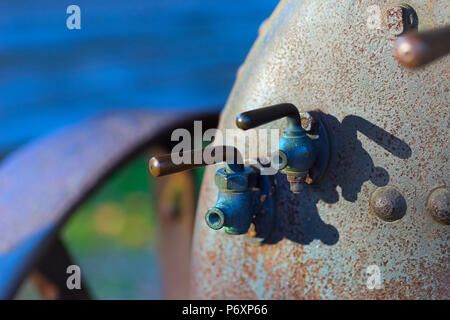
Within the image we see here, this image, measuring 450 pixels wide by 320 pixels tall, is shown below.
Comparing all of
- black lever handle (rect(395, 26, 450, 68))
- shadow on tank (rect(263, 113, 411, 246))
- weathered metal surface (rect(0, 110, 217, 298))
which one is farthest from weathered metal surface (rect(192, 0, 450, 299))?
weathered metal surface (rect(0, 110, 217, 298))

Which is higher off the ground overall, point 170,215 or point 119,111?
point 119,111

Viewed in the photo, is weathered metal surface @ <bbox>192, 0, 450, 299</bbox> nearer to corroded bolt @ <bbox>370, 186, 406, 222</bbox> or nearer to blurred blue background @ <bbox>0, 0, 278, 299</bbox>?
corroded bolt @ <bbox>370, 186, 406, 222</bbox>

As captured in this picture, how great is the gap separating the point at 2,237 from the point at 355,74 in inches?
A: 29.1

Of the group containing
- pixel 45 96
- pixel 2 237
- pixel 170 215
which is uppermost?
pixel 45 96

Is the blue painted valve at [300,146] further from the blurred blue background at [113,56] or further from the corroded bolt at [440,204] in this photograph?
the blurred blue background at [113,56]

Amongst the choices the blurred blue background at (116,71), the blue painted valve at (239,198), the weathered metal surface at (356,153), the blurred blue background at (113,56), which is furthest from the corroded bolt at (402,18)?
the blurred blue background at (113,56)

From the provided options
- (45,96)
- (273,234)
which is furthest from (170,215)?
(45,96)

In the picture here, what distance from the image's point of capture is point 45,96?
3129 mm

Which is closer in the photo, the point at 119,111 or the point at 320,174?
the point at 320,174

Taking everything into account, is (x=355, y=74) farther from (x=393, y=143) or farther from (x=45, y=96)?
(x=45, y=96)

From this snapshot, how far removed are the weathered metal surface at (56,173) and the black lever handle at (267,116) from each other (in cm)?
58

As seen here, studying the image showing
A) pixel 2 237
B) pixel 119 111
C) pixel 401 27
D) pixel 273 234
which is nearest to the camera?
pixel 401 27

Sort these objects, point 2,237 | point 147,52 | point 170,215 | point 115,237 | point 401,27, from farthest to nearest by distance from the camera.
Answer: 1. point 147,52
2. point 115,237
3. point 170,215
4. point 2,237
5. point 401,27

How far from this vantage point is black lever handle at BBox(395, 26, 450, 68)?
403 millimetres
